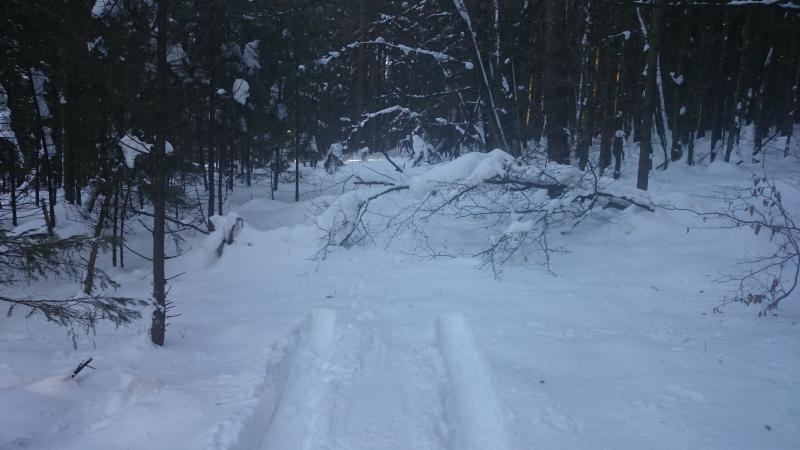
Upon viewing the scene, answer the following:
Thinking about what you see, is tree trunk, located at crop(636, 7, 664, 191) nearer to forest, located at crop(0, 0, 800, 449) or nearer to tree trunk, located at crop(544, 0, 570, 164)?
forest, located at crop(0, 0, 800, 449)

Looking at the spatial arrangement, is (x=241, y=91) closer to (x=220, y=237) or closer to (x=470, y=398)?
(x=220, y=237)

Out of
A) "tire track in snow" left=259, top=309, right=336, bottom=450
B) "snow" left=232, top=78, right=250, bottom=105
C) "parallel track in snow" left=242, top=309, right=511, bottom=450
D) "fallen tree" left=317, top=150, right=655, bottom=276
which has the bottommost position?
"tire track in snow" left=259, top=309, right=336, bottom=450

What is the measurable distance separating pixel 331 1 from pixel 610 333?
22.1ft

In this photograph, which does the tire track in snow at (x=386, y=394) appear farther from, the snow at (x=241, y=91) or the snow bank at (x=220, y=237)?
the snow bank at (x=220, y=237)

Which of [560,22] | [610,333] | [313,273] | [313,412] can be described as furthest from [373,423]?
[560,22]

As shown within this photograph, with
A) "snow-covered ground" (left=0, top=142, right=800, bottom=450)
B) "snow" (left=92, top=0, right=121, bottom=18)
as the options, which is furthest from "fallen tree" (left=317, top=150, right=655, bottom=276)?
"snow" (left=92, top=0, right=121, bottom=18)

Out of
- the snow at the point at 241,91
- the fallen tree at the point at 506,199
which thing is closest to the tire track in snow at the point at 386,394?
the fallen tree at the point at 506,199

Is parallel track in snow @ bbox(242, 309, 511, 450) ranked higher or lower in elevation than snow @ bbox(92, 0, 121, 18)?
lower

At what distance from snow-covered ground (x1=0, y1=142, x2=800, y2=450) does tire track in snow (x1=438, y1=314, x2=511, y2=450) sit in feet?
0.07

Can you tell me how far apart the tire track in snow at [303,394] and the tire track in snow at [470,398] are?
1.18 m

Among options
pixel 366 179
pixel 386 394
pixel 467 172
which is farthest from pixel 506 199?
pixel 386 394

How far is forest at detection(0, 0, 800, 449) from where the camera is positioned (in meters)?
5.42

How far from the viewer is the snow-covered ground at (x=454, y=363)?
3912 mm

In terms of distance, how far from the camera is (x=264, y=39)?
19.6 m
